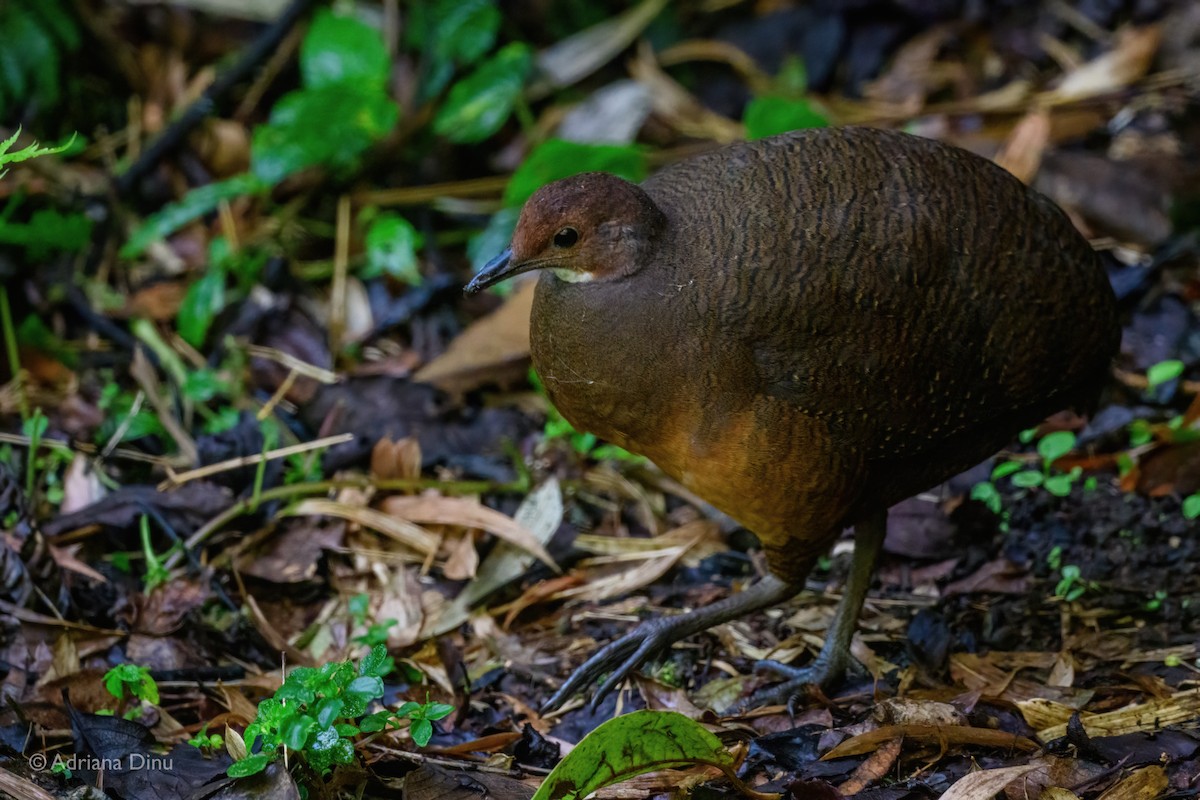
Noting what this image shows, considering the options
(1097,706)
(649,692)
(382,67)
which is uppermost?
(382,67)

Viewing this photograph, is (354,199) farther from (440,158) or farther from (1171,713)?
(1171,713)

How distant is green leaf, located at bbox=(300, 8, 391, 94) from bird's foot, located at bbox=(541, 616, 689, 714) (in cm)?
304

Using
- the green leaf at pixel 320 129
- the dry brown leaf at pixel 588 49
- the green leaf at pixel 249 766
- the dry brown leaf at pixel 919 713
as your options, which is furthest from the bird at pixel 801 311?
the dry brown leaf at pixel 588 49

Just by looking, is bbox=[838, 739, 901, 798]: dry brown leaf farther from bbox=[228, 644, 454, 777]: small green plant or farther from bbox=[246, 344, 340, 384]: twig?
bbox=[246, 344, 340, 384]: twig

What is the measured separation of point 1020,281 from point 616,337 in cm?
111

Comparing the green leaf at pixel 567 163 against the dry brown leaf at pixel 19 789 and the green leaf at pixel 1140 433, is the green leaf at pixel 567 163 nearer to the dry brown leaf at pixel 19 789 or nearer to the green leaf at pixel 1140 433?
the green leaf at pixel 1140 433

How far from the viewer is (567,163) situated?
5.43 metres

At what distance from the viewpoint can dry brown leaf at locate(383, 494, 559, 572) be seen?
438cm

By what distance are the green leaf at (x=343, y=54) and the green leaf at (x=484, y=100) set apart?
33 centimetres

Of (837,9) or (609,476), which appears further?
(837,9)

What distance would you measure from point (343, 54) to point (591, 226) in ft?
9.76

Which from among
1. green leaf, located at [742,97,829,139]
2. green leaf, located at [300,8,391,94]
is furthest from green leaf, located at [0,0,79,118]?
green leaf, located at [742,97,829,139]

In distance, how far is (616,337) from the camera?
11.0 feet

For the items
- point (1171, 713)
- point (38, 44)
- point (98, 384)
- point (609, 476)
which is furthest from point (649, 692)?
point (38, 44)
